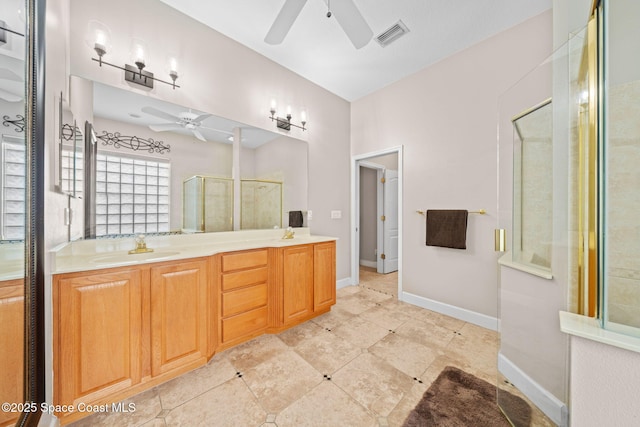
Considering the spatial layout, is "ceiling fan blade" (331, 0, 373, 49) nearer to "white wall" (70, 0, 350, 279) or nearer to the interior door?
"white wall" (70, 0, 350, 279)

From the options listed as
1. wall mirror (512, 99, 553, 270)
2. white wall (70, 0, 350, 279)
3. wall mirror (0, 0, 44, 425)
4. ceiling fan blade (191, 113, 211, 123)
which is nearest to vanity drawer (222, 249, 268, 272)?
wall mirror (0, 0, 44, 425)

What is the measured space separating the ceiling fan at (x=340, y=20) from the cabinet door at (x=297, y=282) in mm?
1759

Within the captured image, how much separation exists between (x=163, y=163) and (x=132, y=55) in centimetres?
83

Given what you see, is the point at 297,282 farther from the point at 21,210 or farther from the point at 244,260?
the point at 21,210

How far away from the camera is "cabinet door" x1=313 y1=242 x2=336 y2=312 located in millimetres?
2289

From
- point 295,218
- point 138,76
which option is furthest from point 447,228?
point 138,76

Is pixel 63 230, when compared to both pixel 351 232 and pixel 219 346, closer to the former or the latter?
pixel 219 346

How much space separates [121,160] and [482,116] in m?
3.28

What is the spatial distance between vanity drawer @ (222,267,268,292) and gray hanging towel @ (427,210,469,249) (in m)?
1.88

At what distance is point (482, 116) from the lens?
7.27 ft

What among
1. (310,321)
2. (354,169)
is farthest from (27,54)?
(354,169)

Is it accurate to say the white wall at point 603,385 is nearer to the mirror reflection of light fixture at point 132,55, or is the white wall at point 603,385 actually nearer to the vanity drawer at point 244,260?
the vanity drawer at point 244,260

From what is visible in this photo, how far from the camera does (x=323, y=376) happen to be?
58.8 inches

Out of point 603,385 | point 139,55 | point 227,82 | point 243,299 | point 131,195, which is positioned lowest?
point 243,299
